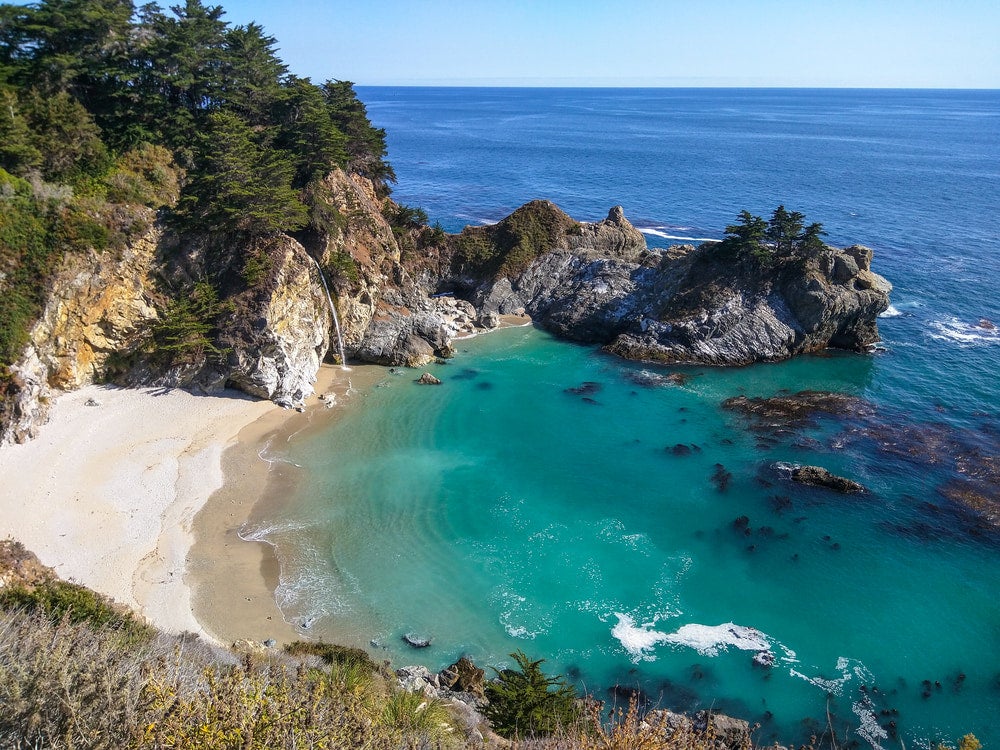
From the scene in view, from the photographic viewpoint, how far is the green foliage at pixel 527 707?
16703mm

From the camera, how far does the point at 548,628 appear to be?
2358 cm

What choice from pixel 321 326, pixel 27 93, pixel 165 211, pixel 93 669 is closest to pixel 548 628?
pixel 93 669

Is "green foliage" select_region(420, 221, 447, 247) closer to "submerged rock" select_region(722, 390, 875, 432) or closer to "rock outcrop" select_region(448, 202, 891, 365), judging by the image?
"rock outcrop" select_region(448, 202, 891, 365)

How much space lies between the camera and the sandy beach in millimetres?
24047

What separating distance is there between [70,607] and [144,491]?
11.6 m

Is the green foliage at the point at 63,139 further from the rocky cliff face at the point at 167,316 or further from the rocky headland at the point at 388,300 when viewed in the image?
the rocky cliff face at the point at 167,316

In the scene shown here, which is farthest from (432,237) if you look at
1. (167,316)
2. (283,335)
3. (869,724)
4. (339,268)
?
(869,724)

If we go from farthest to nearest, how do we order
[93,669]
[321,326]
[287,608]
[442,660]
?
[321,326], [287,608], [442,660], [93,669]

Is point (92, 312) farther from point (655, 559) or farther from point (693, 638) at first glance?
point (693, 638)

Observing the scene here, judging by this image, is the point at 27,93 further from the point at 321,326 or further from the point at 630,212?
the point at 630,212

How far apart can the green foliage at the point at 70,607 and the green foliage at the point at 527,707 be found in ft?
33.0

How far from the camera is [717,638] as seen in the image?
23.3m

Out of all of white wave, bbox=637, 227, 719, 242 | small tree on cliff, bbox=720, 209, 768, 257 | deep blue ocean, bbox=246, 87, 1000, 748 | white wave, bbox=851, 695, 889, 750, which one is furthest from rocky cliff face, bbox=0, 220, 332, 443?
white wave, bbox=637, 227, 719, 242

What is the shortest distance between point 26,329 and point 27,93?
53.9ft
